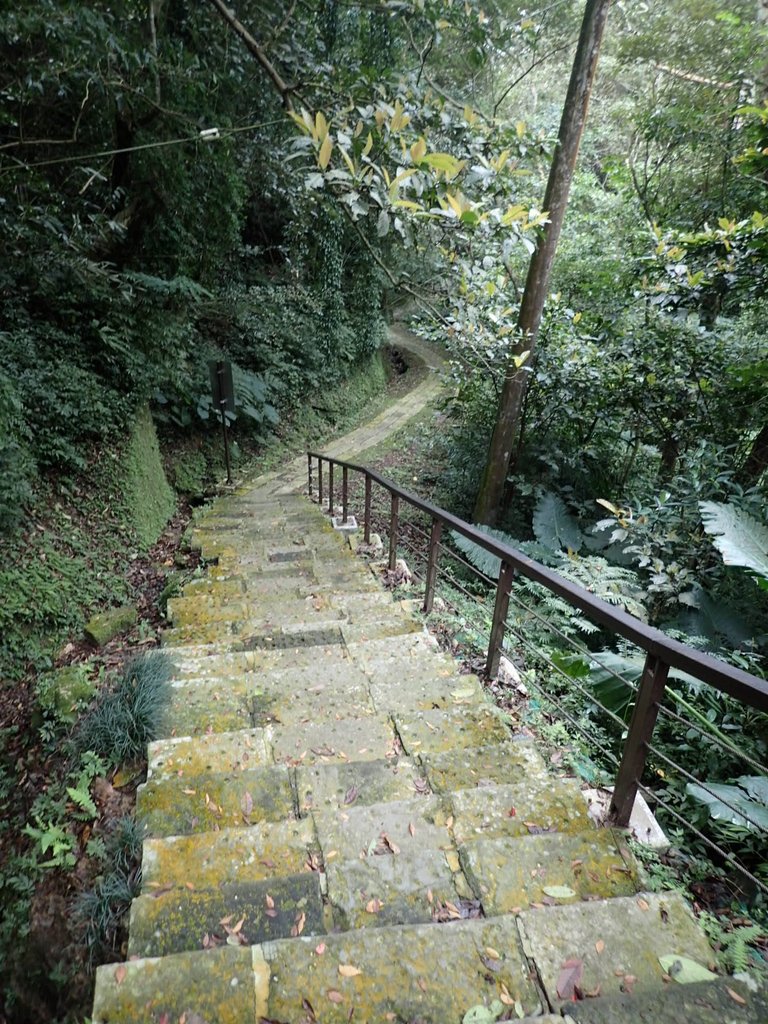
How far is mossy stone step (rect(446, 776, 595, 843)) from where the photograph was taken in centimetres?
181

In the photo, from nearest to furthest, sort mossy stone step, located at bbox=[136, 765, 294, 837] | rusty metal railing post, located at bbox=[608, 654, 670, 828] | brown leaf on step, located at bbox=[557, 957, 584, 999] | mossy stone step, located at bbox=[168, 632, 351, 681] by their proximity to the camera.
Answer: brown leaf on step, located at bbox=[557, 957, 584, 999] → rusty metal railing post, located at bbox=[608, 654, 670, 828] → mossy stone step, located at bbox=[136, 765, 294, 837] → mossy stone step, located at bbox=[168, 632, 351, 681]

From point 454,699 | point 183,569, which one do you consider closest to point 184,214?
point 183,569

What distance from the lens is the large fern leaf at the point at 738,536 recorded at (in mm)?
3504

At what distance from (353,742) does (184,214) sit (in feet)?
26.3

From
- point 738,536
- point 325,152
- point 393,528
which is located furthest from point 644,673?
point 393,528

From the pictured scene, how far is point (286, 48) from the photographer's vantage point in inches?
154

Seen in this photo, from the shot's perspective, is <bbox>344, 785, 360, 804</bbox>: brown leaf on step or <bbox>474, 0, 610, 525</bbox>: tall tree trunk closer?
<bbox>344, 785, 360, 804</bbox>: brown leaf on step

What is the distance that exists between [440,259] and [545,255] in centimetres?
118

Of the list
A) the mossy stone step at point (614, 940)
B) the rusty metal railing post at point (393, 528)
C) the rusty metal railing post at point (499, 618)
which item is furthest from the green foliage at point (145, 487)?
the mossy stone step at point (614, 940)

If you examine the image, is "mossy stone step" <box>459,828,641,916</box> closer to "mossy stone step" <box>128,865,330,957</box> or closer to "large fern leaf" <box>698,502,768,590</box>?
"mossy stone step" <box>128,865,330,957</box>

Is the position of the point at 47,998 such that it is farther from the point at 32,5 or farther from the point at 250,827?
the point at 32,5

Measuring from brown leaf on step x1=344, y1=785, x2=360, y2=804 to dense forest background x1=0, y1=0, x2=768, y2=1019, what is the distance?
1207 mm

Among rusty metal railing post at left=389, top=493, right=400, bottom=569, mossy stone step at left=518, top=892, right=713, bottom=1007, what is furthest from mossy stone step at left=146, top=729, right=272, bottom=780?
rusty metal railing post at left=389, top=493, right=400, bottom=569

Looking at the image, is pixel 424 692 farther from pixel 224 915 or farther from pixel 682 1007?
pixel 682 1007
